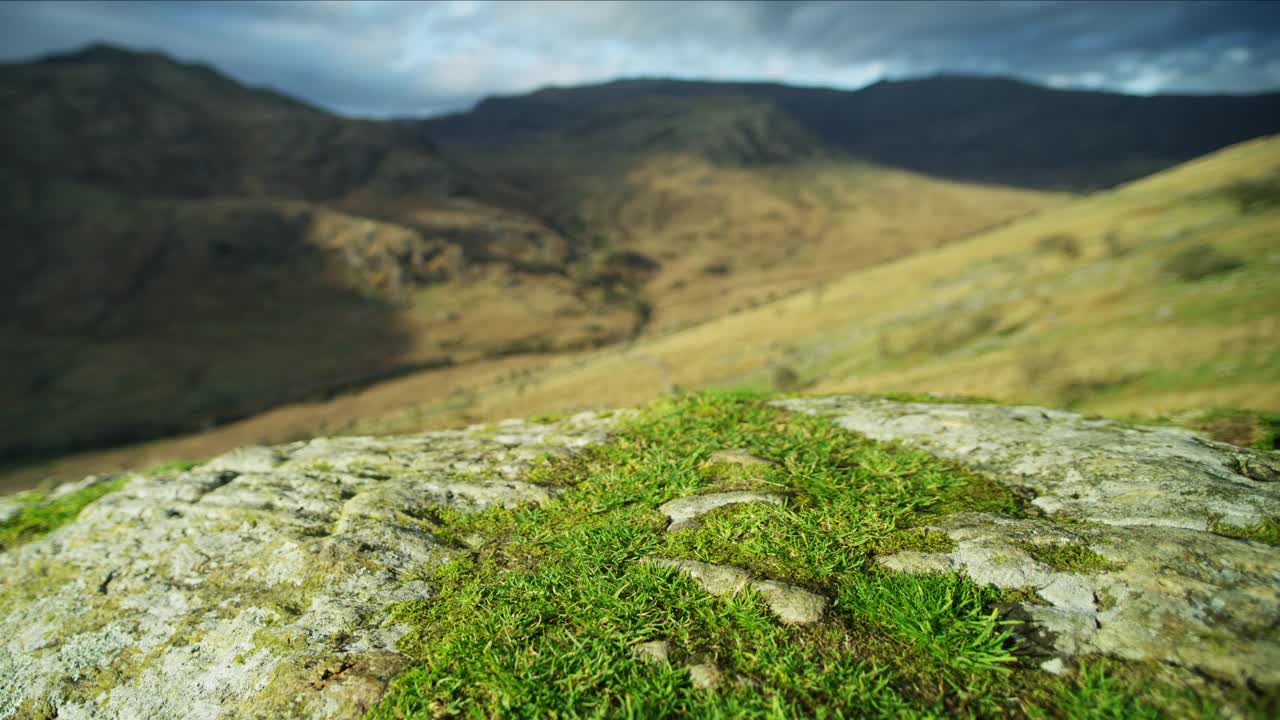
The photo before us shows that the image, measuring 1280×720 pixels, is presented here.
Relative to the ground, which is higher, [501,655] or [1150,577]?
[1150,577]

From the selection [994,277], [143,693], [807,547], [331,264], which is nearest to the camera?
[143,693]

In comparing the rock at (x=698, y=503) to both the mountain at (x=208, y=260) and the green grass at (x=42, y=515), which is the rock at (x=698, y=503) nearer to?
the green grass at (x=42, y=515)

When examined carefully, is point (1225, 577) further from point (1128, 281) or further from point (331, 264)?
point (331, 264)

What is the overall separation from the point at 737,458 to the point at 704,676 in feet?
6.88

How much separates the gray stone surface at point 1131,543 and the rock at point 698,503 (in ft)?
3.02

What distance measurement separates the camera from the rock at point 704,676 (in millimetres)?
2512

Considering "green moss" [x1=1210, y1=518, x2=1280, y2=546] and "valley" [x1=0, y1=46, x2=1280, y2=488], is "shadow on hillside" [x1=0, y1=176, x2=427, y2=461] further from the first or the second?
"green moss" [x1=1210, y1=518, x2=1280, y2=546]

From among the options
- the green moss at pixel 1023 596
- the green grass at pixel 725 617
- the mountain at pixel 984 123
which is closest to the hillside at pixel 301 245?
the green grass at pixel 725 617

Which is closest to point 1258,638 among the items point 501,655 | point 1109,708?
point 1109,708

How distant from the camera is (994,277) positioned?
2511 cm

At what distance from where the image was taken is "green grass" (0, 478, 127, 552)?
16.5ft

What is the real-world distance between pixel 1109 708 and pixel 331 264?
58.6 metres

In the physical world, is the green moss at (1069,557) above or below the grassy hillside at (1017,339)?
above

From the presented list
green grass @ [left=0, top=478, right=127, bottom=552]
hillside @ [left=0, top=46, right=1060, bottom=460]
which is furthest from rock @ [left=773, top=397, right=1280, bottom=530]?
hillside @ [left=0, top=46, right=1060, bottom=460]
